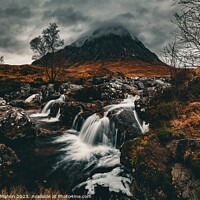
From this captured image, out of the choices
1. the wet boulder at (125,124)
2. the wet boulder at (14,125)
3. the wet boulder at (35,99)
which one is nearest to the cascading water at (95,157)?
the wet boulder at (125,124)

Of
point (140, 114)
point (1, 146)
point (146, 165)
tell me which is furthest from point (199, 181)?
point (1, 146)

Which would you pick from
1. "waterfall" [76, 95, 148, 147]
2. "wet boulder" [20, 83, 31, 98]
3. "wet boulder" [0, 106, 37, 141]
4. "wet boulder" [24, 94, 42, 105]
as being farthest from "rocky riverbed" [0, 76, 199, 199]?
"wet boulder" [20, 83, 31, 98]

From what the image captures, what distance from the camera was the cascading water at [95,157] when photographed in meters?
12.3

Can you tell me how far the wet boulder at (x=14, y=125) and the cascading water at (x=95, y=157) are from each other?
2.40m

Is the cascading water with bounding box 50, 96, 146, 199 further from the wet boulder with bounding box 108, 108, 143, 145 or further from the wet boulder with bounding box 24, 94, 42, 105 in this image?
the wet boulder with bounding box 24, 94, 42, 105

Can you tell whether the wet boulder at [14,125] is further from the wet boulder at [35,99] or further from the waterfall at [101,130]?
the wet boulder at [35,99]

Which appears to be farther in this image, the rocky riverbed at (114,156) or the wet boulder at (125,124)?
the wet boulder at (125,124)

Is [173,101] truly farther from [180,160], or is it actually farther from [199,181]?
[199,181]

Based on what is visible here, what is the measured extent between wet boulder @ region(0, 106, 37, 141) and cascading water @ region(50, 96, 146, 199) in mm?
2398

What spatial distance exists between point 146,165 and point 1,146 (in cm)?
888

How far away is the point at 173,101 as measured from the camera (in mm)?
18062

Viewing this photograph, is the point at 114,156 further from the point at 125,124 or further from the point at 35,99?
the point at 35,99

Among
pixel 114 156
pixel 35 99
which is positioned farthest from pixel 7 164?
pixel 35 99

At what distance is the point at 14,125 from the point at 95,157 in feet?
22.0
